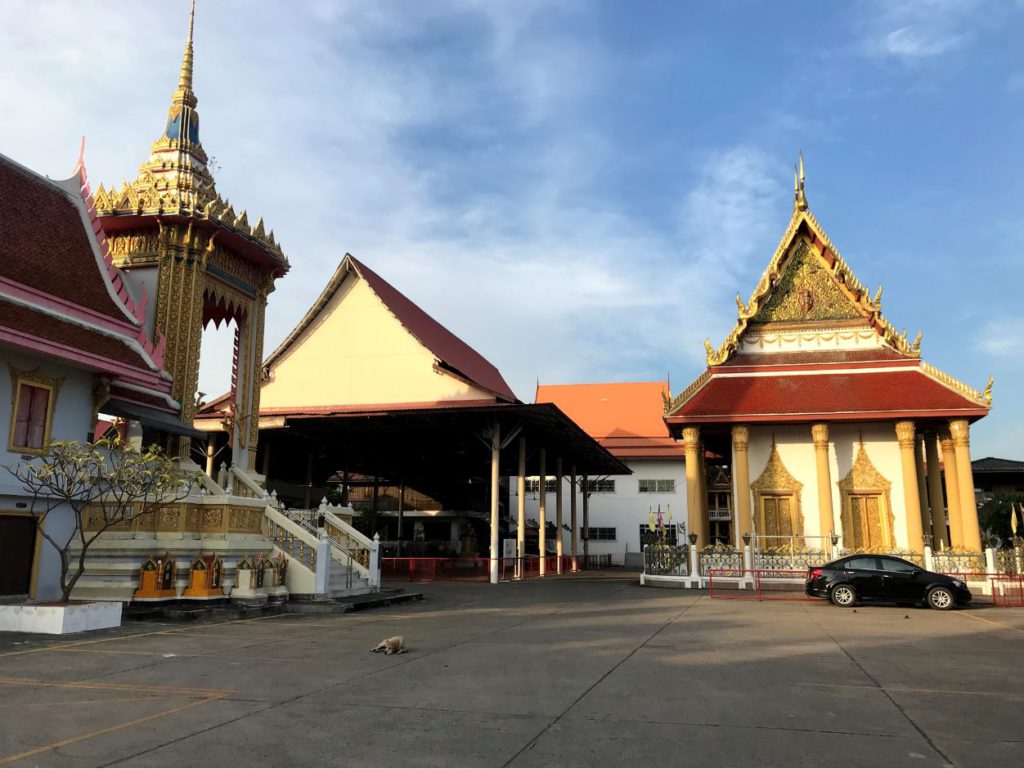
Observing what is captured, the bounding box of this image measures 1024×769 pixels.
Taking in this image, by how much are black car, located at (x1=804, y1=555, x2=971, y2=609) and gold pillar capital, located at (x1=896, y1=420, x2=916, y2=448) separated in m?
7.34

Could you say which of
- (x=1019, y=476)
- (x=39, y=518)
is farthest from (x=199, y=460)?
(x=1019, y=476)

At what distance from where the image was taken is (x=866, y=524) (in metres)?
24.0

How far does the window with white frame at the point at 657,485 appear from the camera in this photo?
4459cm

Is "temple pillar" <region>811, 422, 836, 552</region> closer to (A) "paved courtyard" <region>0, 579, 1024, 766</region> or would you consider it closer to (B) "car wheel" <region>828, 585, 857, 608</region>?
(B) "car wheel" <region>828, 585, 857, 608</region>

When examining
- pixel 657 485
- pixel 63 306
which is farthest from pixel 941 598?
pixel 657 485

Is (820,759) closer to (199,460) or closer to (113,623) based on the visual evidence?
(113,623)

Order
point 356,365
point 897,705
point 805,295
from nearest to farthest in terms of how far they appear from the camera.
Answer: point 897,705
point 805,295
point 356,365

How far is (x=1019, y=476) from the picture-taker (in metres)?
50.9

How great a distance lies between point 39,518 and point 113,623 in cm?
274

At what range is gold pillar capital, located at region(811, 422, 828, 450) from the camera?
938 inches

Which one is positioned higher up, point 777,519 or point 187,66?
point 187,66

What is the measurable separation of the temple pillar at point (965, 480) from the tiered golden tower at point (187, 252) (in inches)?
797

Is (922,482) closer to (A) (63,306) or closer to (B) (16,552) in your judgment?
(A) (63,306)

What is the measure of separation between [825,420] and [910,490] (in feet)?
10.2
